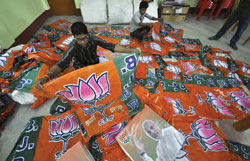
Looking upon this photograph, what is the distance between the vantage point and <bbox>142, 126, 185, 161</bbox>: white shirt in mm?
931

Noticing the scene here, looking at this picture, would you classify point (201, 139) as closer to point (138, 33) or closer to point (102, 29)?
point (138, 33)

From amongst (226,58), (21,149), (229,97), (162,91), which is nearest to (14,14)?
(21,149)

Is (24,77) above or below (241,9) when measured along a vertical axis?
below

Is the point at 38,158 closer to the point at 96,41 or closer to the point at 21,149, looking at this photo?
the point at 21,149

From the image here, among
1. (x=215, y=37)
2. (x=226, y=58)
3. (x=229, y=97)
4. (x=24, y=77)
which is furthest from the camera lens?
(x=215, y=37)

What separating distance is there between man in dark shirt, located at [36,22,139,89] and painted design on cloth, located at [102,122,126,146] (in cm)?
68

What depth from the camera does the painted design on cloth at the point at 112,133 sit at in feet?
3.41

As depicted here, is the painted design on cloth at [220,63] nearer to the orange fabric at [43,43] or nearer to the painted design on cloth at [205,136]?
the painted design on cloth at [205,136]

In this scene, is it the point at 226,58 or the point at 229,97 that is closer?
the point at 229,97

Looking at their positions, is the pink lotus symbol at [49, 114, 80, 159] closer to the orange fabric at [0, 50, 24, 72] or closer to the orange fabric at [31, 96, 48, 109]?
the orange fabric at [31, 96, 48, 109]

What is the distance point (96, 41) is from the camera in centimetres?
116

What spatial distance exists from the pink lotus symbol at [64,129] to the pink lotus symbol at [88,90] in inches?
10.4

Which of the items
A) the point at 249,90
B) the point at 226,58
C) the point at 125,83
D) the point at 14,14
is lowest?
the point at 249,90

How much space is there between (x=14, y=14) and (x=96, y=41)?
2.06 meters
